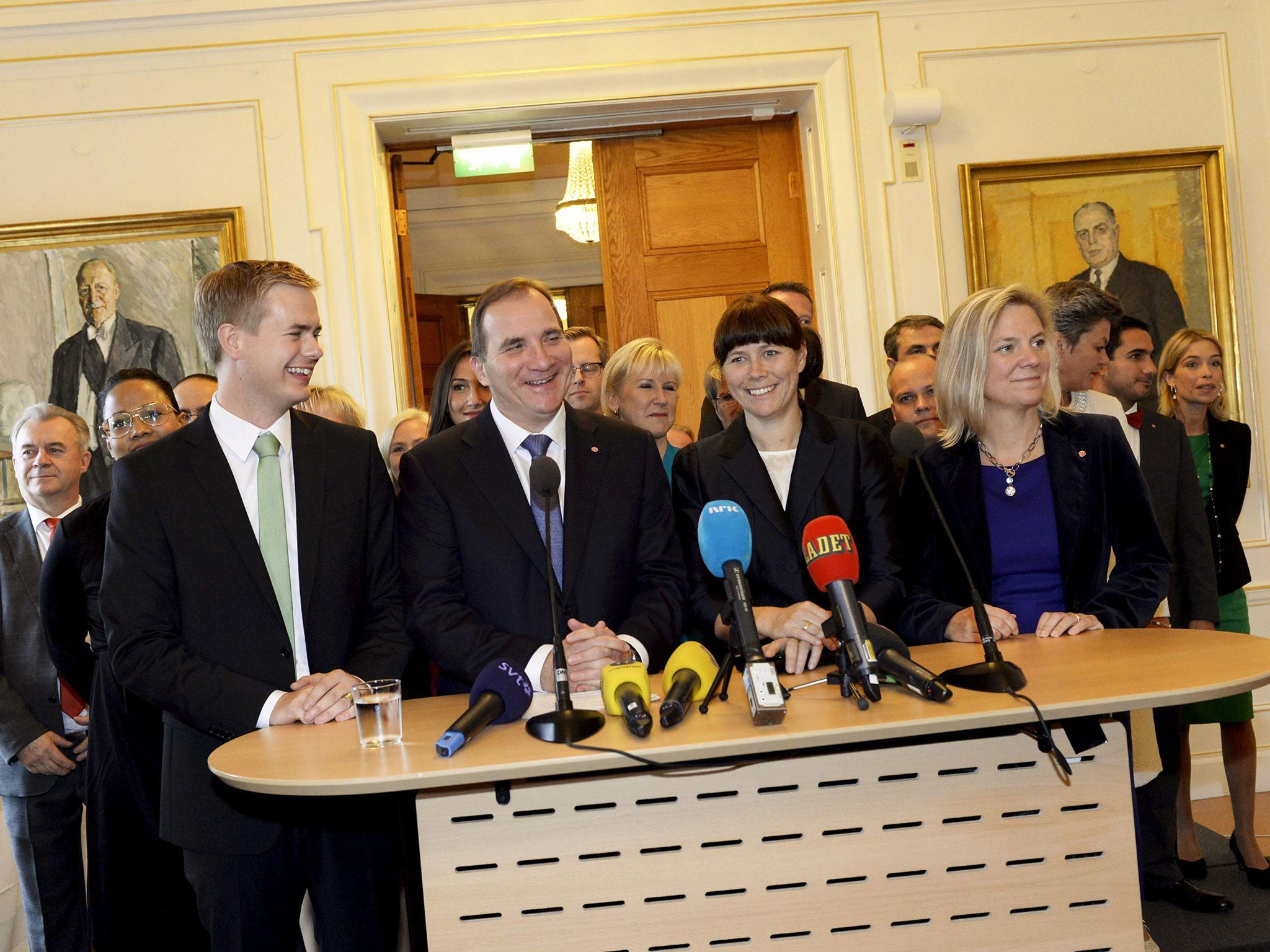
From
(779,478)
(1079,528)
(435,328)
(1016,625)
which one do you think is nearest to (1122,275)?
(1079,528)

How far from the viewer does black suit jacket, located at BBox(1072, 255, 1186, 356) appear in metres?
5.25

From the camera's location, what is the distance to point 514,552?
2641 millimetres

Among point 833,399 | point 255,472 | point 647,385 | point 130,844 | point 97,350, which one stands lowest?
A: point 130,844

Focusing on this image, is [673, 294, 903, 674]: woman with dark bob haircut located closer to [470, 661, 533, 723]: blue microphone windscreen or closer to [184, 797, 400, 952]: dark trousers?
[470, 661, 533, 723]: blue microphone windscreen

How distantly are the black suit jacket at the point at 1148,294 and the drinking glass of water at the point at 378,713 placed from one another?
4.24m

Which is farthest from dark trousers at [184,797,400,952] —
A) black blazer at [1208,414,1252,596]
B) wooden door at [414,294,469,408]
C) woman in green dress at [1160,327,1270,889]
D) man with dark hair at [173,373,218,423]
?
wooden door at [414,294,469,408]

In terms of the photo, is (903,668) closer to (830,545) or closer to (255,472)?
(830,545)

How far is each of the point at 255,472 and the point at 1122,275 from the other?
4.24 metres

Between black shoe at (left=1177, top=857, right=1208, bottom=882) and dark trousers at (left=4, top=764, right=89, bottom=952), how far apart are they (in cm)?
381

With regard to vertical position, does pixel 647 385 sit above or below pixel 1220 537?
above

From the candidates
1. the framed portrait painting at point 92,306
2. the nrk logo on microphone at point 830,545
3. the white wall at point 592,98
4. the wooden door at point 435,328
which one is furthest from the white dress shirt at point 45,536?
the wooden door at point 435,328

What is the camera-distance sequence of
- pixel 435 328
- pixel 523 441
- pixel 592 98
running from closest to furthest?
pixel 523 441, pixel 592 98, pixel 435 328

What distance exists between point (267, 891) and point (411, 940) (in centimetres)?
40

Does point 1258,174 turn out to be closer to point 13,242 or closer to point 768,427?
point 768,427
